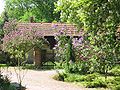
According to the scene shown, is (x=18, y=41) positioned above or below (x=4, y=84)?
above

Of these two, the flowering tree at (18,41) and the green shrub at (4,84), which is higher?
the flowering tree at (18,41)

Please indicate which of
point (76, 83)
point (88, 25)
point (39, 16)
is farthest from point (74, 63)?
point (39, 16)

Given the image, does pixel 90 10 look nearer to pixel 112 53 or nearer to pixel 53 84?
pixel 112 53

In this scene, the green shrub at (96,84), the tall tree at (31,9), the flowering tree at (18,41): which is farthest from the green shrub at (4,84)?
the tall tree at (31,9)

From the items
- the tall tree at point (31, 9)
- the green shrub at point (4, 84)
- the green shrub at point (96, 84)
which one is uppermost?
the tall tree at point (31, 9)

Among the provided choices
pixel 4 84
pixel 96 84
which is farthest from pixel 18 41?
pixel 96 84

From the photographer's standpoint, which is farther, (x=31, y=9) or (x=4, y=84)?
(x=31, y=9)

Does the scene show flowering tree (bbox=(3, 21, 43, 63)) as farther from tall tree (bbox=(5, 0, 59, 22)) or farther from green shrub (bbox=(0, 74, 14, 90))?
tall tree (bbox=(5, 0, 59, 22))

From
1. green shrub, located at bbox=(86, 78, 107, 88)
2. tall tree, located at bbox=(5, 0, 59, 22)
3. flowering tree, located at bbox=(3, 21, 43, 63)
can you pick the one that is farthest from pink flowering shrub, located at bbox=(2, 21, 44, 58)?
tall tree, located at bbox=(5, 0, 59, 22)

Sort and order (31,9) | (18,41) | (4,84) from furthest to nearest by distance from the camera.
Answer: (31,9), (18,41), (4,84)

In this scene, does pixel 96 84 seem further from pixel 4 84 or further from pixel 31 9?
pixel 31 9

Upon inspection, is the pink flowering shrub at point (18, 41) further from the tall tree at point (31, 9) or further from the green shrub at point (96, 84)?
the tall tree at point (31, 9)

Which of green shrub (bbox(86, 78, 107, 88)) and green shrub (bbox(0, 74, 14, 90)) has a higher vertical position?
green shrub (bbox(0, 74, 14, 90))

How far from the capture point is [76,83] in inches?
820
